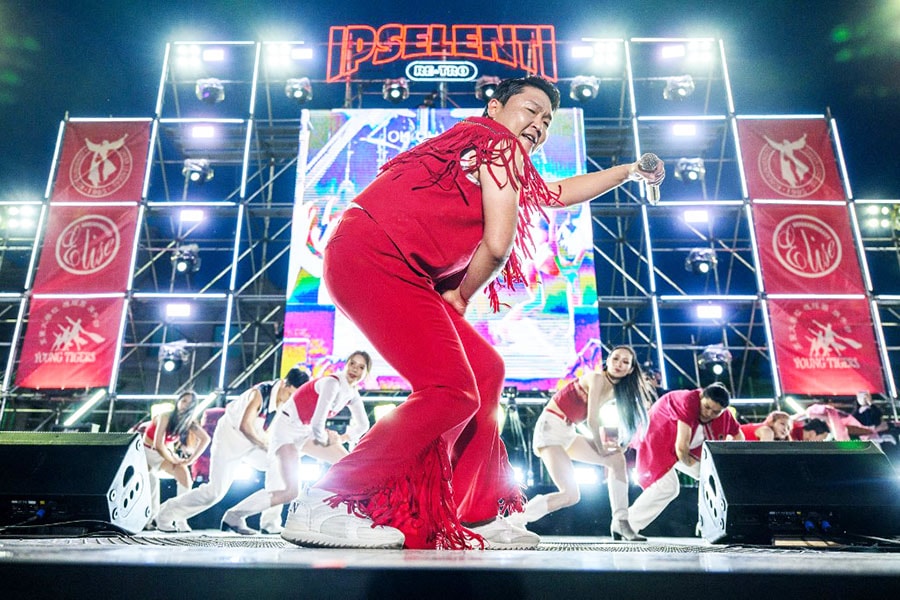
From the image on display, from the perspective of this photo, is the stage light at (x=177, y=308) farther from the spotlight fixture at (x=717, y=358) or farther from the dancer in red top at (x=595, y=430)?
the spotlight fixture at (x=717, y=358)

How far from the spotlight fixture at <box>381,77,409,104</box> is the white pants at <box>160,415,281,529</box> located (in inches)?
317

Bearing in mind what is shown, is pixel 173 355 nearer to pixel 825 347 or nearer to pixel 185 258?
pixel 185 258

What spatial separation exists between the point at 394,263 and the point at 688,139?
1199cm

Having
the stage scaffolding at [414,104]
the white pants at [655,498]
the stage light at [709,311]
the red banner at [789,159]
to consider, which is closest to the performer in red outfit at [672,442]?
the white pants at [655,498]

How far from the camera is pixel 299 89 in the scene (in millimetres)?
11812

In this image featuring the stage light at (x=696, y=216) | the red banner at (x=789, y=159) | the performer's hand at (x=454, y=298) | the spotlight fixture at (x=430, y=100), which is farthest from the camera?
the spotlight fixture at (x=430, y=100)

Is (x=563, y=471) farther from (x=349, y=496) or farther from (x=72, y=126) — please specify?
(x=72, y=126)

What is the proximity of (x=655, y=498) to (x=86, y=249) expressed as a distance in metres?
9.99

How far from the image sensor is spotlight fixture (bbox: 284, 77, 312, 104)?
1180 cm

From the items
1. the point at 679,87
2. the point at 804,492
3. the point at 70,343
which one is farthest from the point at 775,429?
the point at 70,343

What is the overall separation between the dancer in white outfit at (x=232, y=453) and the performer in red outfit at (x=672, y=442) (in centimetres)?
291

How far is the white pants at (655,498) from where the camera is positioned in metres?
4.67

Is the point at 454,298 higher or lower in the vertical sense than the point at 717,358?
lower

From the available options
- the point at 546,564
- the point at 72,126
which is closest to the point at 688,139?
the point at 72,126
